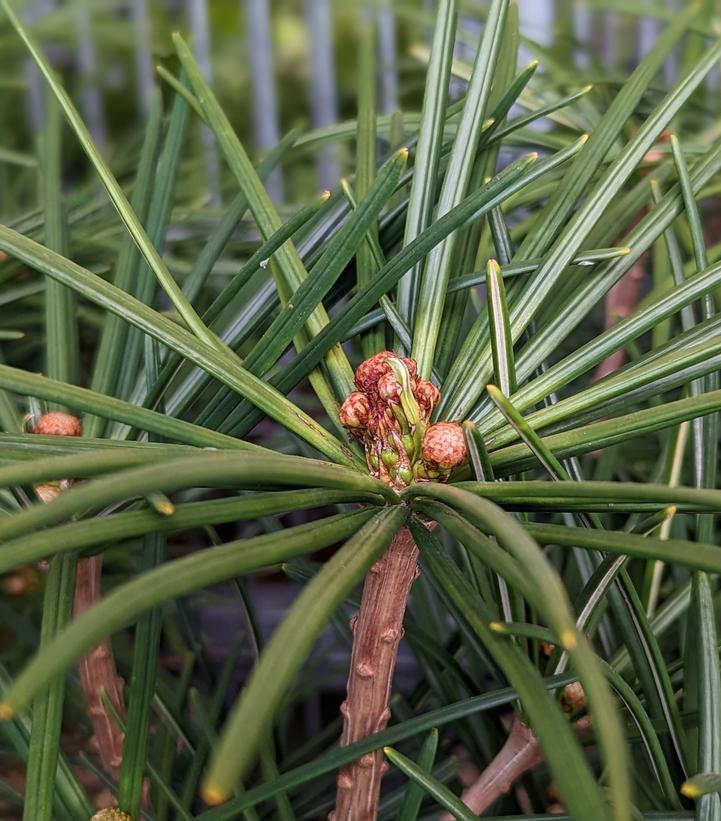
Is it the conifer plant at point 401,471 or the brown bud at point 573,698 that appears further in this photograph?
the brown bud at point 573,698

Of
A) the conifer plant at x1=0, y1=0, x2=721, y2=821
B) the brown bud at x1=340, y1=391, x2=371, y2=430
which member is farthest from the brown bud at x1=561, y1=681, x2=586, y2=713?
the brown bud at x1=340, y1=391, x2=371, y2=430

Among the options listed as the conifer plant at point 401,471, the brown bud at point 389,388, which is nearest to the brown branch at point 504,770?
the conifer plant at point 401,471

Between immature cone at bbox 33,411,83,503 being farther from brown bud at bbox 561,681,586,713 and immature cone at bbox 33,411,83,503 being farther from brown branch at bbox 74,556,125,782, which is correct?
brown bud at bbox 561,681,586,713

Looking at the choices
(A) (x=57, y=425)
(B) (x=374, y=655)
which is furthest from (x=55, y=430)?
(B) (x=374, y=655)

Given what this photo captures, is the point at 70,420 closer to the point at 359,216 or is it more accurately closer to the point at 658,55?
the point at 359,216

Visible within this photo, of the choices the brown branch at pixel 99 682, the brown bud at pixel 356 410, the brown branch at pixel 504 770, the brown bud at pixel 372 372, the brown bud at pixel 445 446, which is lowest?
the brown branch at pixel 504 770

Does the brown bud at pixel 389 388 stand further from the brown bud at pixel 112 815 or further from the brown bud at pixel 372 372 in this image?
the brown bud at pixel 112 815
